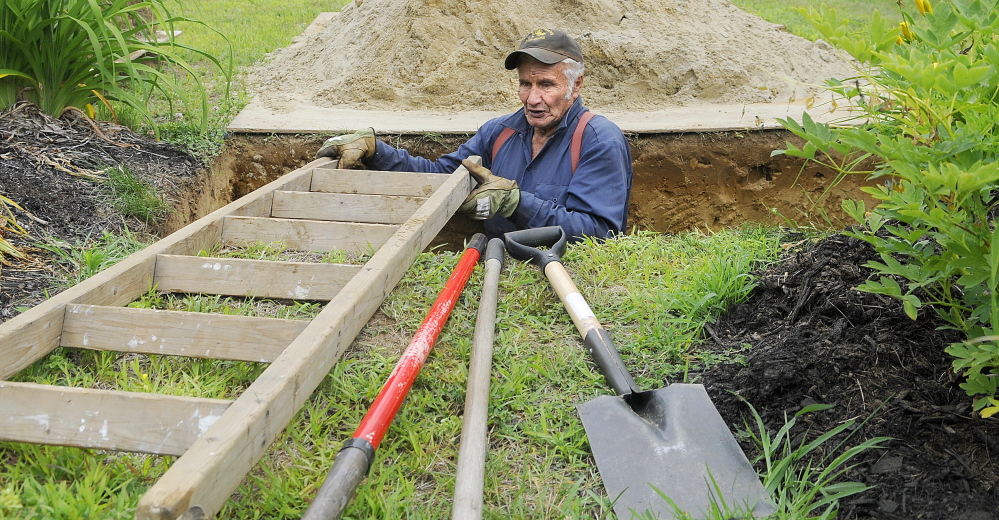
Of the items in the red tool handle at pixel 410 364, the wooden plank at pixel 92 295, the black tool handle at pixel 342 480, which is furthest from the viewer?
the wooden plank at pixel 92 295

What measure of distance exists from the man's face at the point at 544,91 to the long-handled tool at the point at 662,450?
78.3 inches

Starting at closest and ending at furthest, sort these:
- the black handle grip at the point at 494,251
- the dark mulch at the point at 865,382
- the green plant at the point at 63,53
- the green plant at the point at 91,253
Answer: the dark mulch at the point at 865,382 < the green plant at the point at 91,253 < the black handle grip at the point at 494,251 < the green plant at the point at 63,53

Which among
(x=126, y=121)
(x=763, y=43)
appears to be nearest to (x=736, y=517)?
(x=126, y=121)

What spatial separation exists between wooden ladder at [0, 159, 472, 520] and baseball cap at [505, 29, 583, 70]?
952mm

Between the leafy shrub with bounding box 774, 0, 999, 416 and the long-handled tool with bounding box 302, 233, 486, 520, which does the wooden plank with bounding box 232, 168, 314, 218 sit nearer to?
the long-handled tool with bounding box 302, 233, 486, 520

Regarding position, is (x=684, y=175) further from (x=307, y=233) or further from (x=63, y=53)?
(x=63, y=53)

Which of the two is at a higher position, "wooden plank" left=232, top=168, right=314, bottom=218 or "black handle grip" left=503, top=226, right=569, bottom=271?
"wooden plank" left=232, top=168, right=314, bottom=218

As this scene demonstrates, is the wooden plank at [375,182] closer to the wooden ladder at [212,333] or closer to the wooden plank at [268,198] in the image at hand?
the wooden plank at [268,198]

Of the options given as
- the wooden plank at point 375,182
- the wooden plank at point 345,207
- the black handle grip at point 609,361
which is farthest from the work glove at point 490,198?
the black handle grip at point 609,361

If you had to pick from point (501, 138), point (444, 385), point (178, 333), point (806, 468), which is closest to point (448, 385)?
point (444, 385)

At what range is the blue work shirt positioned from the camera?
376 cm

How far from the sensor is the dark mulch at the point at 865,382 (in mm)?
1625

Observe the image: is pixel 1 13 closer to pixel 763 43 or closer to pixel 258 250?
pixel 258 250

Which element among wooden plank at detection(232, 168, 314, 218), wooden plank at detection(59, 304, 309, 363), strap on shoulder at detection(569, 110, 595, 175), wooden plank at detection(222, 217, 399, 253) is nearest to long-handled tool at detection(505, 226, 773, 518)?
wooden plank at detection(59, 304, 309, 363)
